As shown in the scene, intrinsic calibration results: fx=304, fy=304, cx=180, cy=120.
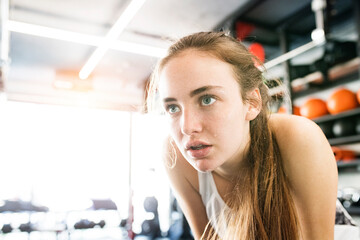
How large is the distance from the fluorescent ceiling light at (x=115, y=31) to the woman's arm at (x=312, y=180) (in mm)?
2548

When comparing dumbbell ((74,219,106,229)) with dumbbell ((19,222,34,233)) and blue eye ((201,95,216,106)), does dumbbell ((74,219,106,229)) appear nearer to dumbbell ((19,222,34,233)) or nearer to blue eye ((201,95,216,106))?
dumbbell ((19,222,34,233))

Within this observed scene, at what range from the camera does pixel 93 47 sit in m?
4.90

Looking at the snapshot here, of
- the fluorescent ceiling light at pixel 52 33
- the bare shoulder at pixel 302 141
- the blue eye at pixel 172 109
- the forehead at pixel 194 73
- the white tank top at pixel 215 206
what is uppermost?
the fluorescent ceiling light at pixel 52 33

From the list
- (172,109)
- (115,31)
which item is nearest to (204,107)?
(172,109)

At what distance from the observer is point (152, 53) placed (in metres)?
4.91

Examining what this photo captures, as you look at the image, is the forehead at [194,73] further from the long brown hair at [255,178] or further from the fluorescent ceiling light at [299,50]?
the fluorescent ceiling light at [299,50]

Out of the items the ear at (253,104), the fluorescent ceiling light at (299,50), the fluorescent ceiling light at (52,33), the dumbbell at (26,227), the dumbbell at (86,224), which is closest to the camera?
the ear at (253,104)

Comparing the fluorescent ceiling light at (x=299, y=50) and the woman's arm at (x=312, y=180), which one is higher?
the fluorescent ceiling light at (x=299, y=50)

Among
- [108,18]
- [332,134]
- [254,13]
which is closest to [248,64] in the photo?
[332,134]

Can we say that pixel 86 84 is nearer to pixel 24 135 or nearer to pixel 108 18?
pixel 24 135

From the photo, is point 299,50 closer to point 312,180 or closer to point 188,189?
point 188,189

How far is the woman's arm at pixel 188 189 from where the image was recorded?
55.3 inches

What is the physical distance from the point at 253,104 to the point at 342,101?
249 centimetres

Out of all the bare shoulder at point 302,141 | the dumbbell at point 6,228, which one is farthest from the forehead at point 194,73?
the dumbbell at point 6,228
